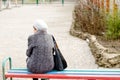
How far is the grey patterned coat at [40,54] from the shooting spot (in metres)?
6.41

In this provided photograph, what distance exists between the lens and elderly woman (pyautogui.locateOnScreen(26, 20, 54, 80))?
252 inches

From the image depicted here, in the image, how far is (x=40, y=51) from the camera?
21.1 feet

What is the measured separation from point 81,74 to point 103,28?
722 centimetres

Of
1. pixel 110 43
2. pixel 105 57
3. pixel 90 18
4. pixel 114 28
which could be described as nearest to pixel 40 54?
pixel 105 57

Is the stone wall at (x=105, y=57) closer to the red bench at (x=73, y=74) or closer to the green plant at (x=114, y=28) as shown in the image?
the green plant at (x=114, y=28)

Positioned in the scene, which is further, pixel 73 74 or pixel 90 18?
pixel 90 18

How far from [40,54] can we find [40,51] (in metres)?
0.05

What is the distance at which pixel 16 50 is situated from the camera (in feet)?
40.2

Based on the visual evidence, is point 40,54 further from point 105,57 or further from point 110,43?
point 110,43

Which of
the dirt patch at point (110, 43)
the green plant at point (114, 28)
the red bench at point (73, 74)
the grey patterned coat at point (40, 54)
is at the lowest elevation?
the dirt patch at point (110, 43)

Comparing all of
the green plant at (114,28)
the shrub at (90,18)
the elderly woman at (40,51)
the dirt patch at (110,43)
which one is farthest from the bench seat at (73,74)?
the shrub at (90,18)

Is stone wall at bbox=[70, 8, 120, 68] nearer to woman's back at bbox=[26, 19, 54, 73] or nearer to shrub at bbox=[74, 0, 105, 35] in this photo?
shrub at bbox=[74, 0, 105, 35]

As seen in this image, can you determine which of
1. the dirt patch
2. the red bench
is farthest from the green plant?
the red bench

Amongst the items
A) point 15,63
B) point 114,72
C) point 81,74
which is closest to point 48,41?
point 81,74
